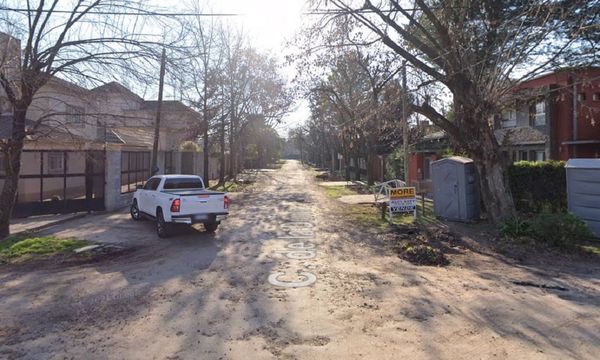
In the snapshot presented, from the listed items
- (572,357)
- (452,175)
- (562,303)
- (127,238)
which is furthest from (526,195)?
(127,238)

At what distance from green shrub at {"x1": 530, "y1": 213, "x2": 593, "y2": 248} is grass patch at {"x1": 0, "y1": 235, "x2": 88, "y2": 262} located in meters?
10.6

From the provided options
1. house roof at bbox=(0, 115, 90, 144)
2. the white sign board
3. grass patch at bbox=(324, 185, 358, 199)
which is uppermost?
house roof at bbox=(0, 115, 90, 144)

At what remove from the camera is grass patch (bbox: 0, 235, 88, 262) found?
9.52m

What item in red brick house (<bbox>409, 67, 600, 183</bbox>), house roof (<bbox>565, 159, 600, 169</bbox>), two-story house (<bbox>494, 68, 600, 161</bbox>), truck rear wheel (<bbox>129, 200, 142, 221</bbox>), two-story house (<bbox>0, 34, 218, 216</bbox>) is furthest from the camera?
two-story house (<bbox>494, 68, 600, 161</bbox>)

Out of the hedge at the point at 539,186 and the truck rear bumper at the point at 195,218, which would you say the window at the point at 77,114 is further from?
the hedge at the point at 539,186

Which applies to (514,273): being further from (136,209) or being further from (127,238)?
(136,209)

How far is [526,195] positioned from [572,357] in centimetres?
1154

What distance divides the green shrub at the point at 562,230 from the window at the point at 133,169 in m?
16.5

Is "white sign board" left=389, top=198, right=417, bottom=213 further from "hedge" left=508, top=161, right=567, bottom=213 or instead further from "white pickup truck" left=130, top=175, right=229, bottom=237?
"white pickup truck" left=130, top=175, right=229, bottom=237

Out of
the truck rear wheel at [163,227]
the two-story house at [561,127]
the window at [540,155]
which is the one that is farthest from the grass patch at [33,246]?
the window at [540,155]

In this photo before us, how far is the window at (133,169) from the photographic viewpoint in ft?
65.0

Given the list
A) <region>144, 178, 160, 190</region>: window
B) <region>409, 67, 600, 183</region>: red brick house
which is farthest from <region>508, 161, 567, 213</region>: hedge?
<region>144, 178, 160, 190</region>: window

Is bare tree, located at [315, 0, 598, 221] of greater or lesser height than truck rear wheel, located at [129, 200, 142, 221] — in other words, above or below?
above

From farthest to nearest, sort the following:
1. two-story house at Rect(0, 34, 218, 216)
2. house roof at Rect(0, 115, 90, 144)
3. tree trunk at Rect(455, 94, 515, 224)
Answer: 1. two-story house at Rect(0, 34, 218, 216)
2. tree trunk at Rect(455, 94, 515, 224)
3. house roof at Rect(0, 115, 90, 144)
